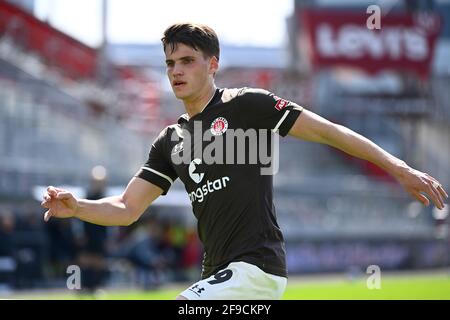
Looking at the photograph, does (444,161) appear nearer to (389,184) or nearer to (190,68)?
(389,184)

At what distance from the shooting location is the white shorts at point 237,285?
5.66 m

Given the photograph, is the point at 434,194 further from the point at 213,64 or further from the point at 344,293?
the point at 344,293

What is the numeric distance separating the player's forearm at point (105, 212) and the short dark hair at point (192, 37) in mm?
1122

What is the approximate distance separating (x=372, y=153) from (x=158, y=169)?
1.56m

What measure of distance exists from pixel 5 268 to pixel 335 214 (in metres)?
13.0

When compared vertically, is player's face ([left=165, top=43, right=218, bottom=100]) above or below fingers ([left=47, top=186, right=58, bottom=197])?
above

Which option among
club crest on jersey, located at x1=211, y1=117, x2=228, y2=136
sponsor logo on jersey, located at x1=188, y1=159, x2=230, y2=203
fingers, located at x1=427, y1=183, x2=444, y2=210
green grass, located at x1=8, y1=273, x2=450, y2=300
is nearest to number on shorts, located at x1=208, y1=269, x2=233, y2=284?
sponsor logo on jersey, located at x1=188, y1=159, x2=230, y2=203

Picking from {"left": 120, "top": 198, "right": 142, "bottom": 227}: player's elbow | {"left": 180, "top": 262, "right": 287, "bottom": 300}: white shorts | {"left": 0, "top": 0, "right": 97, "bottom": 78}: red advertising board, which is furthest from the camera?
{"left": 0, "top": 0, "right": 97, "bottom": 78}: red advertising board

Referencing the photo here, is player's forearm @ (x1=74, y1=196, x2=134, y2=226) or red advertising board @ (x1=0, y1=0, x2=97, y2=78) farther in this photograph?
red advertising board @ (x1=0, y1=0, x2=97, y2=78)

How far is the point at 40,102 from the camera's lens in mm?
24656

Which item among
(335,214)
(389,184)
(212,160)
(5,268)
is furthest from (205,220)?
(389,184)

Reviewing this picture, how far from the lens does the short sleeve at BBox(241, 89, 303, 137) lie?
5812 mm

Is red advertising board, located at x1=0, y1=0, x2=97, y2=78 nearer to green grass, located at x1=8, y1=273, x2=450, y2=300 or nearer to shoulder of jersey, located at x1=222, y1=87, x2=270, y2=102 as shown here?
green grass, located at x1=8, y1=273, x2=450, y2=300

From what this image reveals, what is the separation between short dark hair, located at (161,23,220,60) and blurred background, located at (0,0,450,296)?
28.7 feet
